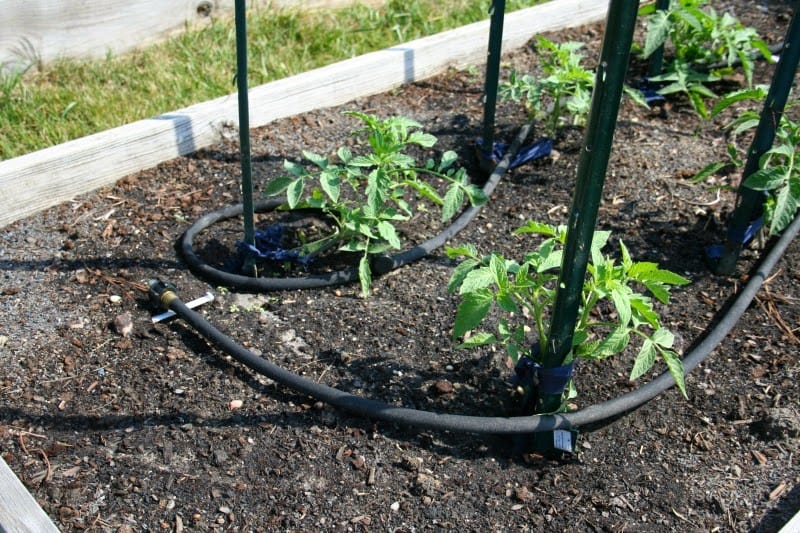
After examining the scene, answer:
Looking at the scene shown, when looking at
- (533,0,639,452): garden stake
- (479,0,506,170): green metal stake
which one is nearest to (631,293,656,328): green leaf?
(533,0,639,452): garden stake

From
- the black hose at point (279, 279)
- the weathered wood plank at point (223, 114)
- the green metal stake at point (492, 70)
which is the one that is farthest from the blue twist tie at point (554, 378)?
the weathered wood plank at point (223, 114)

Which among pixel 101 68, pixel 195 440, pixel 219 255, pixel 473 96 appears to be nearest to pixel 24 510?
pixel 195 440

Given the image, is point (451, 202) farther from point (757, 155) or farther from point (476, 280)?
point (757, 155)

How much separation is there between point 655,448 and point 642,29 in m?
2.95

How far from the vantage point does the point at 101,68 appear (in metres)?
3.75

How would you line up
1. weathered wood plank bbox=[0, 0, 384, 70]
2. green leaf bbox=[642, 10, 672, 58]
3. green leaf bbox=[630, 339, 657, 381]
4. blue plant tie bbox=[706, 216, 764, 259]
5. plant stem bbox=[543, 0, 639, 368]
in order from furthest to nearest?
weathered wood plank bbox=[0, 0, 384, 70]
green leaf bbox=[642, 10, 672, 58]
blue plant tie bbox=[706, 216, 764, 259]
green leaf bbox=[630, 339, 657, 381]
plant stem bbox=[543, 0, 639, 368]

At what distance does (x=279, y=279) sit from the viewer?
2701 mm

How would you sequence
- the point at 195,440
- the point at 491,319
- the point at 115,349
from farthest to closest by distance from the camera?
the point at 491,319
the point at 115,349
the point at 195,440

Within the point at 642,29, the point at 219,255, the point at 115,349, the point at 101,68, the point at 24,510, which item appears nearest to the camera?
the point at 24,510

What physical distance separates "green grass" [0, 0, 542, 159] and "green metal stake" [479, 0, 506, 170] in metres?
0.98

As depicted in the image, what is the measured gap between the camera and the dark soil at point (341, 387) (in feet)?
6.78

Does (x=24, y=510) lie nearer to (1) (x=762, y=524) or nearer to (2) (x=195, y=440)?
(2) (x=195, y=440)

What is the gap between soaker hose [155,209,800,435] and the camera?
216 centimetres

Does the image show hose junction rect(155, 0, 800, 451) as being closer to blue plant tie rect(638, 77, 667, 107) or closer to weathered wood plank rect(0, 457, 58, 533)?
weathered wood plank rect(0, 457, 58, 533)
